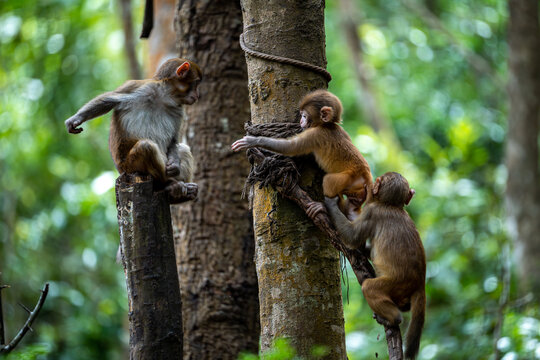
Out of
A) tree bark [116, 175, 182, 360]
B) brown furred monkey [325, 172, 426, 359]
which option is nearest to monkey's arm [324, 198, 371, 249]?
brown furred monkey [325, 172, 426, 359]

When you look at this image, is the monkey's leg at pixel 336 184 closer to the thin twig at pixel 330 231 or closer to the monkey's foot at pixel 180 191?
the thin twig at pixel 330 231

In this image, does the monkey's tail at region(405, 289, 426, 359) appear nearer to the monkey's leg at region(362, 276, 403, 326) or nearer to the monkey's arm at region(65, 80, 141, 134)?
the monkey's leg at region(362, 276, 403, 326)

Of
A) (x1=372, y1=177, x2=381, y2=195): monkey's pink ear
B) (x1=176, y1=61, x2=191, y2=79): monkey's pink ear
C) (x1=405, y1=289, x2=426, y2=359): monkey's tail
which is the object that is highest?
(x1=176, y1=61, x2=191, y2=79): monkey's pink ear

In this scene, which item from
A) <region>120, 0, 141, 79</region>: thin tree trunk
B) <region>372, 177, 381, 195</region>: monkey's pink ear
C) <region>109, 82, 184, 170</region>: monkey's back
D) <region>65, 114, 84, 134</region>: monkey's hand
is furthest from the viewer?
<region>120, 0, 141, 79</region>: thin tree trunk

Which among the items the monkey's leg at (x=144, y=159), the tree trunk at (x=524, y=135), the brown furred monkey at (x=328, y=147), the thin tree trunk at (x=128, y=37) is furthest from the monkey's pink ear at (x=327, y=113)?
the thin tree trunk at (x=128, y=37)

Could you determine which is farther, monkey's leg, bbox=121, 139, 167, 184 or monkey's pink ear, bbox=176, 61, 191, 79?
monkey's pink ear, bbox=176, 61, 191, 79

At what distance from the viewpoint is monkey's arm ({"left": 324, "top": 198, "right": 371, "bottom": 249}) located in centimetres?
390

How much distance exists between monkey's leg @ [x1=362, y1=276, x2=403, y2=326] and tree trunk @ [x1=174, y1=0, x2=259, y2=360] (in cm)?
247

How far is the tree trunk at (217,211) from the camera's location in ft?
20.0

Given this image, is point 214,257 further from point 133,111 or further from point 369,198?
point 369,198

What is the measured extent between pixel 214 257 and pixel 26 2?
7.69 metres

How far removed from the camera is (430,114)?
18266 mm

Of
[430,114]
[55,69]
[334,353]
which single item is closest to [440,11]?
[430,114]

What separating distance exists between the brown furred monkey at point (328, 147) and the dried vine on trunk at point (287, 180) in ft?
0.22
